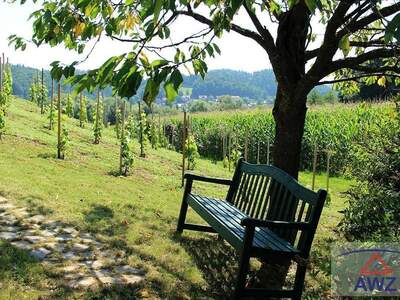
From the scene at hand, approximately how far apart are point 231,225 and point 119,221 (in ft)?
7.43

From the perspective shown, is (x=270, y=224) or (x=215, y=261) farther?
(x=215, y=261)

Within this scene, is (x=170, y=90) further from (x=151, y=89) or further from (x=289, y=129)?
(x=289, y=129)

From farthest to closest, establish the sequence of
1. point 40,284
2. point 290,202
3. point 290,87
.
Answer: point 290,87 < point 290,202 < point 40,284

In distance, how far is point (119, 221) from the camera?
19.8 ft

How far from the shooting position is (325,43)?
413 cm

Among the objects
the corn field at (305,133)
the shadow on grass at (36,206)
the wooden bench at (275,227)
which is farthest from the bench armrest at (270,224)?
the corn field at (305,133)

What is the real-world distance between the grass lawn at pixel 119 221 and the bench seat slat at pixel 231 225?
0.39 meters

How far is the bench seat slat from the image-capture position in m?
3.78

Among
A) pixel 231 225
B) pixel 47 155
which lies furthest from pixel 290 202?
pixel 47 155

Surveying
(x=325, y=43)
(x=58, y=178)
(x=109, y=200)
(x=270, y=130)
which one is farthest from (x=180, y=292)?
(x=270, y=130)

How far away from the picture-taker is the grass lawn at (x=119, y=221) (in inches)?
155

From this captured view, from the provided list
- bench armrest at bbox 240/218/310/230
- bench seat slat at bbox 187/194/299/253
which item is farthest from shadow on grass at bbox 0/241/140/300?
bench armrest at bbox 240/218/310/230

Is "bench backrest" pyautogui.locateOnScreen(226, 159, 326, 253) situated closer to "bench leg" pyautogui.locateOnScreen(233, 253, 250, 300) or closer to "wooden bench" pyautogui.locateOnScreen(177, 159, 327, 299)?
"wooden bench" pyautogui.locateOnScreen(177, 159, 327, 299)

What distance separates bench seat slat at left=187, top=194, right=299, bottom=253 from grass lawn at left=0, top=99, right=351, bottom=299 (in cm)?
39
